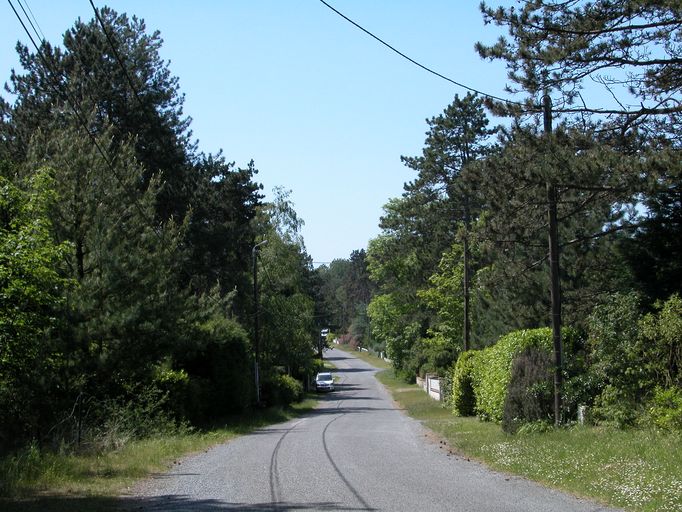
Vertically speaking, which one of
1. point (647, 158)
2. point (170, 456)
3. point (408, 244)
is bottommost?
point (170, 456)

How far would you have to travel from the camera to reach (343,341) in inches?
7195

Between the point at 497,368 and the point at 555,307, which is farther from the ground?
the point at 555,307

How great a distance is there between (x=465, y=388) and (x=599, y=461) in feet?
65.8

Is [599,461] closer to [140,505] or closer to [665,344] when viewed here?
[665,344]

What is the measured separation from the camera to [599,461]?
13.2 meters

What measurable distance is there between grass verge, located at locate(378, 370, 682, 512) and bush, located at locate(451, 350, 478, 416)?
12220mm

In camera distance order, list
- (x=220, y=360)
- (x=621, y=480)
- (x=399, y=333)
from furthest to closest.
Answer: (x=399, y=333) → (x=220, y=360) → (x=621, y=480)

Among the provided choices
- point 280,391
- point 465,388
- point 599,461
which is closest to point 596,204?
point 599,461

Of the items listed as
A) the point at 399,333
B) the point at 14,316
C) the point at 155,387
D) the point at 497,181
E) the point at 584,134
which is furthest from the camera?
the point at 399,333

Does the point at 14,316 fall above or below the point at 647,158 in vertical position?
below

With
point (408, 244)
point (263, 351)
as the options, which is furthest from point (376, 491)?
point (408, 244)

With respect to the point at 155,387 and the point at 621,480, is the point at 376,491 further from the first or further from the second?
the point at 155,387

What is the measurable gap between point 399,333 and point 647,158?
60.0 metres

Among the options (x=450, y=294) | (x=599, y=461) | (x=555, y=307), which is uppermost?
(x=450, y=294)
